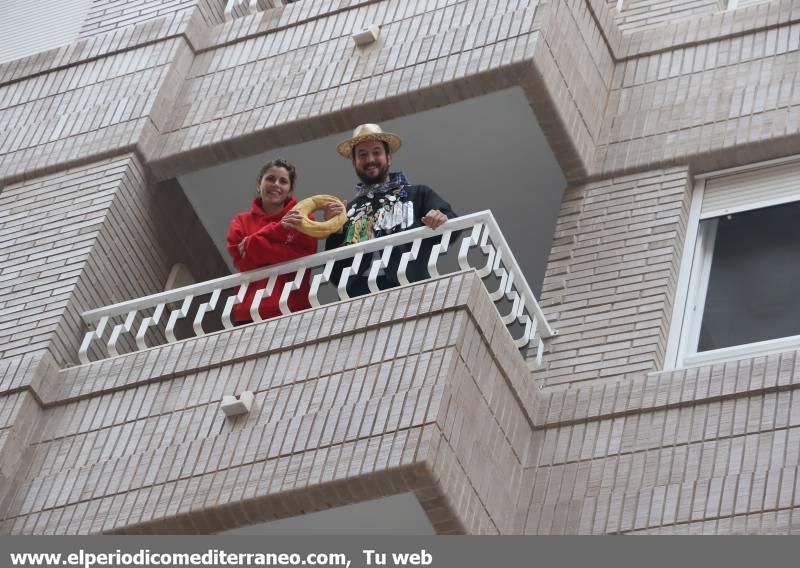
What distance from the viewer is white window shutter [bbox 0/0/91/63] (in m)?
15.5

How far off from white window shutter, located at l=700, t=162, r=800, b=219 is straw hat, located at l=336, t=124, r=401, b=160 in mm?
1962

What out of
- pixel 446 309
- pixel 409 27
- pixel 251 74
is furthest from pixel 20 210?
→ pixel 446 309

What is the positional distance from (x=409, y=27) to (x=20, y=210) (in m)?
2.87

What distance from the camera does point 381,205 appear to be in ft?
40.1

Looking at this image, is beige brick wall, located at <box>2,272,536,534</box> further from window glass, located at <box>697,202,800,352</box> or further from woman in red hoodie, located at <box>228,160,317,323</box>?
window glass, located at <box>697,202,800,352</box>

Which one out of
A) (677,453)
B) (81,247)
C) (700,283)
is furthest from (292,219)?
(677,453)

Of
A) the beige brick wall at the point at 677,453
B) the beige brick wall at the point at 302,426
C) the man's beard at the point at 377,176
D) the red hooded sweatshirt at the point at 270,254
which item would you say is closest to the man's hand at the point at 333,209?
the red hooded sweatshirt at the point at 270,254

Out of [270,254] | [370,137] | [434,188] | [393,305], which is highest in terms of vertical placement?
[434,188]

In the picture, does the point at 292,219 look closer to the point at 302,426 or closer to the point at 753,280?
the point at 302,426

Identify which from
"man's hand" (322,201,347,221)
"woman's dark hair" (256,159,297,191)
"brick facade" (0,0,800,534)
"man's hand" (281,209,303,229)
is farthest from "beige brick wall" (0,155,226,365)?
"man's hand" (322,201,347,221)

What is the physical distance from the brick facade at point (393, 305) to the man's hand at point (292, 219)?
2.06 feet

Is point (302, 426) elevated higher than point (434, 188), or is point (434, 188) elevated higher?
point (434, 188)

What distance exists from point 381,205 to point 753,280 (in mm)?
2252

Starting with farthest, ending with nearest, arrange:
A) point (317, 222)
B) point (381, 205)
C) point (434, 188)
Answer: point (434, 188), point (381, 205), point (317, 222)
